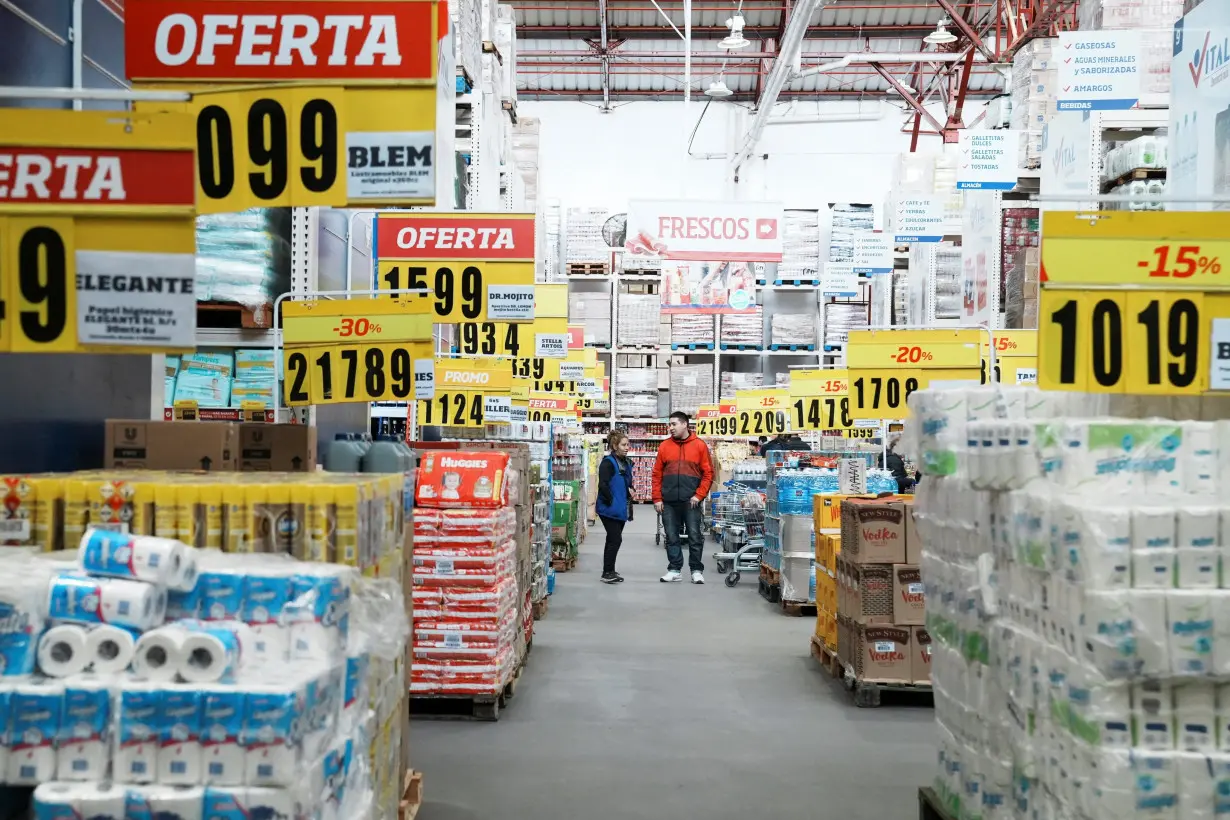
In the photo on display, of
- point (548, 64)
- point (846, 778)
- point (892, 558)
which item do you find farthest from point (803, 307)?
point (846, 778)

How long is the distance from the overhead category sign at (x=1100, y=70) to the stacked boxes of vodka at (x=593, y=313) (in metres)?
16.2

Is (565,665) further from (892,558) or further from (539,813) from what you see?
(539,813)

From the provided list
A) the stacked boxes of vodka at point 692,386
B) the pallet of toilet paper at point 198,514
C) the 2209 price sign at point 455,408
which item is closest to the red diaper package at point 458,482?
the 2209 price sign at point 455,408

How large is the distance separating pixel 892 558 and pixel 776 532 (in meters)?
4.59

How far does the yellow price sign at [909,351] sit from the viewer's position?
870 centimetres

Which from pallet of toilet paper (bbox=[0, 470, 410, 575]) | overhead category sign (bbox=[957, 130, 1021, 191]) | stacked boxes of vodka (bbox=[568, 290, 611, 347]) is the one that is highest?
overhead category sign (bbox=[957, 130, 1021, 191])

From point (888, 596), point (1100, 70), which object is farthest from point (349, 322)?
point (1100, 70)

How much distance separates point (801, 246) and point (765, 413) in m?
9.83

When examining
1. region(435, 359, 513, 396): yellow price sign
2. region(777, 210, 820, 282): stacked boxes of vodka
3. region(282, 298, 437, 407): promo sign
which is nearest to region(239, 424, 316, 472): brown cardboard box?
region(282, 298, 437, 407): promo sign

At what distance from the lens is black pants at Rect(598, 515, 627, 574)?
1365 cm

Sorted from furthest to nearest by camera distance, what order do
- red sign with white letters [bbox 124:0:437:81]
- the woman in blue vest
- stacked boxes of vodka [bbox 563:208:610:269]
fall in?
1. stacked boxes of vodka [bbox 563:208:610:269]
2. the woman in blue vest
3. red sign with white letters [bbox 124:0:437:81]

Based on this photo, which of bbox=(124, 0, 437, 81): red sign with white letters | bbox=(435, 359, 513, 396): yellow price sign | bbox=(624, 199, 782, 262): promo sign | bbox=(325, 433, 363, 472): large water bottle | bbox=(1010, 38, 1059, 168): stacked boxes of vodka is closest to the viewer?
bbox=(124, 0, 437, 81): red sign with white letters

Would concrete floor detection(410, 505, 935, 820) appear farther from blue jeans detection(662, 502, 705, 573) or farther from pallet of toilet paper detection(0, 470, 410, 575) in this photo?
blue jeans detection(662, 502, 705, 573)

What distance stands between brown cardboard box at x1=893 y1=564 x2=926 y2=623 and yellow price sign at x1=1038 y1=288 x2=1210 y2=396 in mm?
3702
